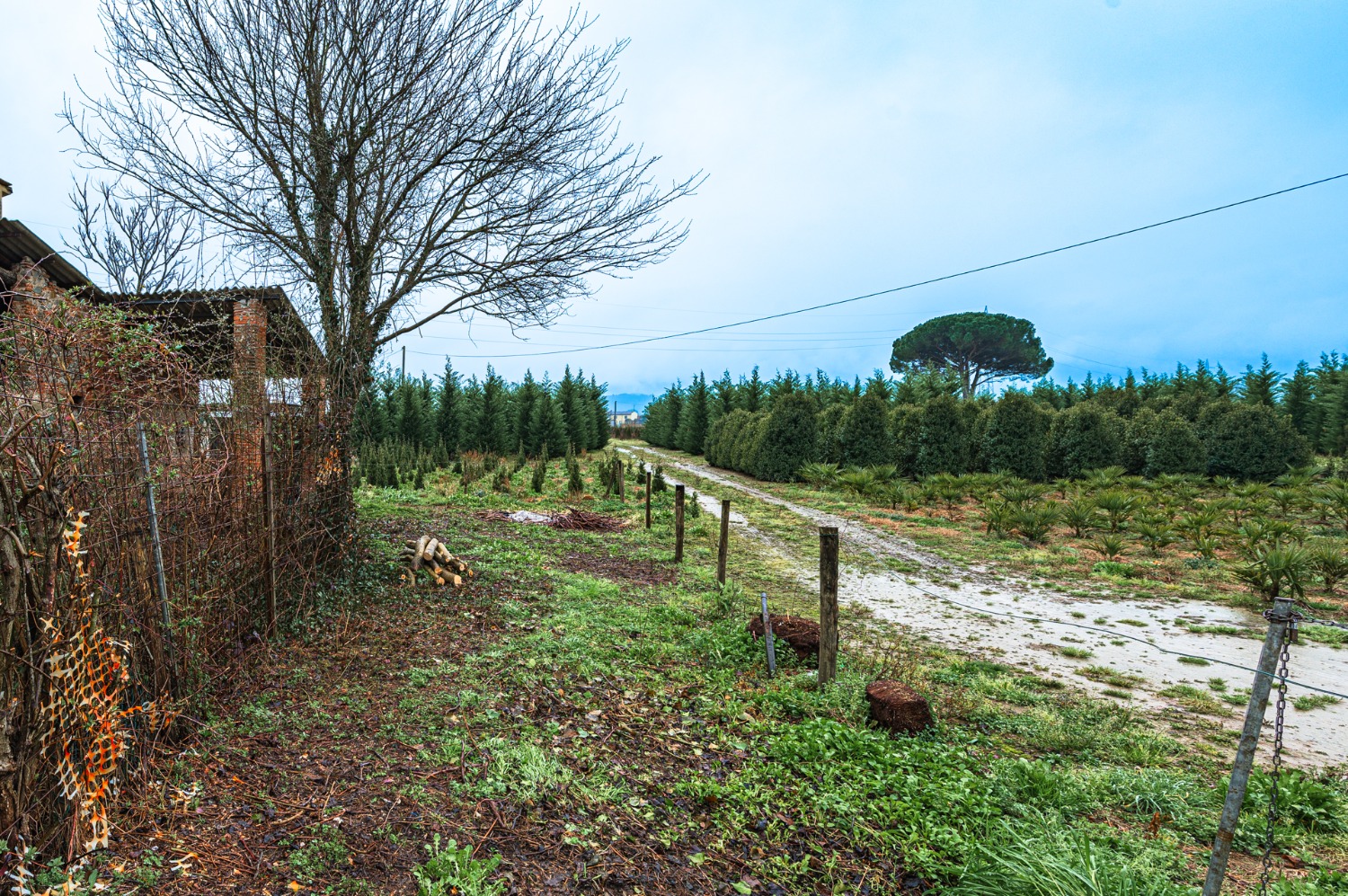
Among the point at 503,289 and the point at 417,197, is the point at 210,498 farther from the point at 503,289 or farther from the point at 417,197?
the point at 417,197

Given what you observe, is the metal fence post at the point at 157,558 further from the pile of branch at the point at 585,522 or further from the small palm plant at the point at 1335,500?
the small palm plant at the point at 1335,500

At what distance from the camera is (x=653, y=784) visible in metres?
3.44

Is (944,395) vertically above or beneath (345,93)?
beneath

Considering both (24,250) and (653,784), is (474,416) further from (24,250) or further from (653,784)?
(653,784)

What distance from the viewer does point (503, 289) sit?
8188 mm

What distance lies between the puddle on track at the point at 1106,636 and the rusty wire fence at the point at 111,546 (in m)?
6.18

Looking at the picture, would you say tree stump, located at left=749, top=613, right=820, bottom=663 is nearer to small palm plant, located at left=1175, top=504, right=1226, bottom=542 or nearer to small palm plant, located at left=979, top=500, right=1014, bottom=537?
small palm plant, located at left=979, top=500, right=1014, bottom=537

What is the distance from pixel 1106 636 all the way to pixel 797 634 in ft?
12.5

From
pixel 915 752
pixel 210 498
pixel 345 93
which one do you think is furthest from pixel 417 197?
pixel 915 752

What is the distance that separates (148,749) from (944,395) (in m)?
22.9

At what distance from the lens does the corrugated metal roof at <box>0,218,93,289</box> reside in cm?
1001

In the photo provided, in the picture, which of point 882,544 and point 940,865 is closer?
point 940,865

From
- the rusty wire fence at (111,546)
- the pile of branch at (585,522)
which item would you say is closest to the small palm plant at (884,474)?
the pile of branch at (585,522)

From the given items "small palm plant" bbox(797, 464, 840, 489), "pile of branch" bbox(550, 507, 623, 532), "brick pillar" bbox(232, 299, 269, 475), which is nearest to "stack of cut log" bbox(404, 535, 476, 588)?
"brick pillar" bbox(232, 299, 269, 475)
